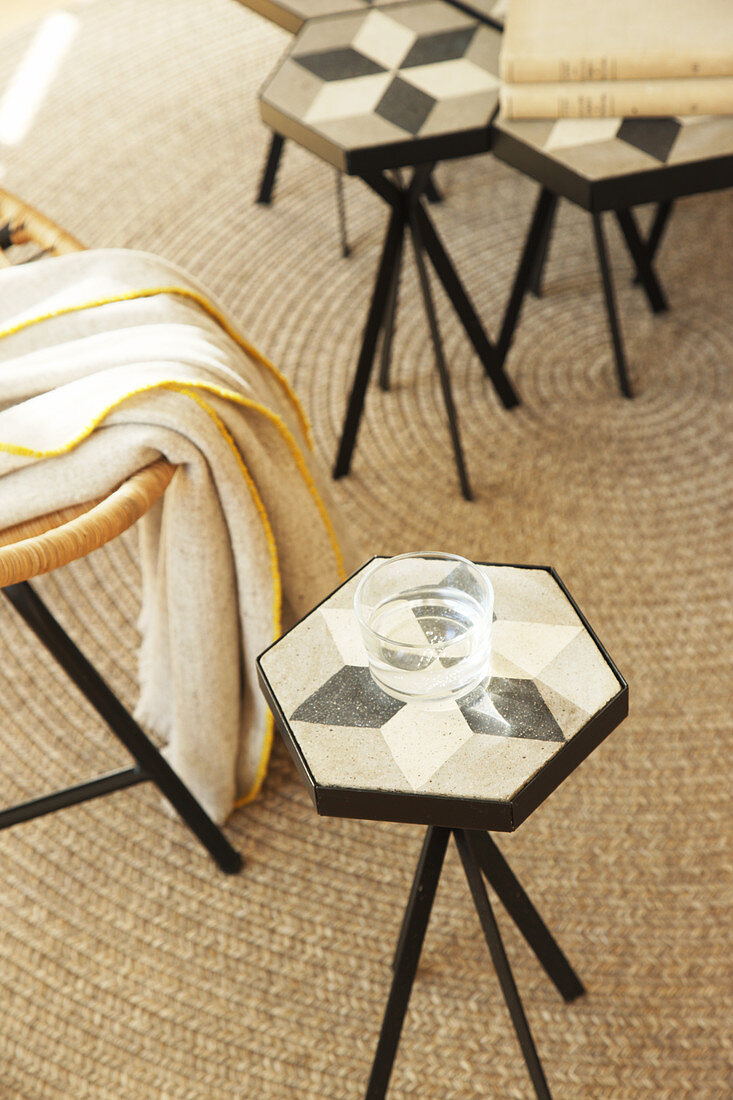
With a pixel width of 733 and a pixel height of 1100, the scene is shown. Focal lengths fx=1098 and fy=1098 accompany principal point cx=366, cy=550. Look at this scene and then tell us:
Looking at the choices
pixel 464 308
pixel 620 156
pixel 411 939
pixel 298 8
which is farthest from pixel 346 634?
pixel 298 8

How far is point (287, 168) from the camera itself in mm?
2271

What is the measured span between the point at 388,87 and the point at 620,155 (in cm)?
31

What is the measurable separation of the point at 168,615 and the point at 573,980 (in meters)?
0.58

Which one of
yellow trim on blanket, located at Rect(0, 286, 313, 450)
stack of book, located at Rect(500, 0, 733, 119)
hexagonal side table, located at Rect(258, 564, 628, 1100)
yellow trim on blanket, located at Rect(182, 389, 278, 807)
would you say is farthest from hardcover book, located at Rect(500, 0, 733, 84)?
hexagonal side table, located at Rect(258, 564, 628, 1100)

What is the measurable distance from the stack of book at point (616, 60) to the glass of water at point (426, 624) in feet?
2.39

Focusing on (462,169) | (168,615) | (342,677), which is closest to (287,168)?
(462,169)

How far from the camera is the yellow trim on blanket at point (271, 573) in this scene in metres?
1.02

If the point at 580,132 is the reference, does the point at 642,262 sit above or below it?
below

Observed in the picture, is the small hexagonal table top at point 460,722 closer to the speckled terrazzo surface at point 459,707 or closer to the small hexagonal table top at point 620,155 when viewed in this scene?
the speckled terrazzo surface at point 459,707

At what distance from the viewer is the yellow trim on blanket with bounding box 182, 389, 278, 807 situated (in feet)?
3.34

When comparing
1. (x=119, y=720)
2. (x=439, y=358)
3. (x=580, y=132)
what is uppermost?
(x=580, y=132)

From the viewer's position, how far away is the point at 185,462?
1004mm

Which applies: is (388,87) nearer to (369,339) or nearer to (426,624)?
(369,339)

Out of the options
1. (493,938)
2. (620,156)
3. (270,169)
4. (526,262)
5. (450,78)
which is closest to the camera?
(493,938)
